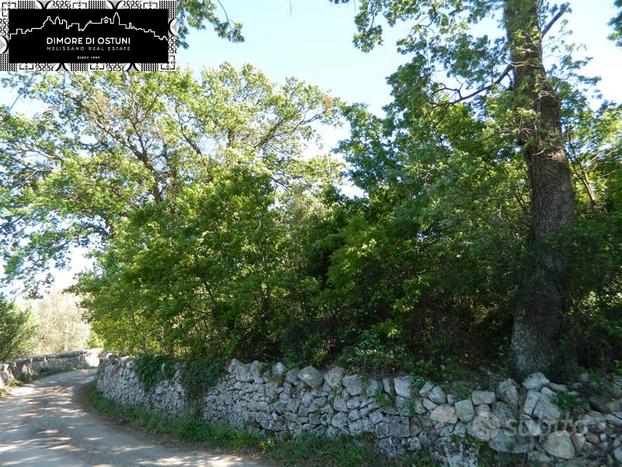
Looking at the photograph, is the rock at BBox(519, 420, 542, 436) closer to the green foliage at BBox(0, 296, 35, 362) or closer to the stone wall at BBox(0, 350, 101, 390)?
the stone wall at BBox(0, 350, 101, 390)

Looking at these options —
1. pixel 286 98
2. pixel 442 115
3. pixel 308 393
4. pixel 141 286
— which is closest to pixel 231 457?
pixel 308 393

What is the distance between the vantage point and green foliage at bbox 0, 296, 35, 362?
21.7 metres

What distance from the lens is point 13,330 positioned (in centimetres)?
2262

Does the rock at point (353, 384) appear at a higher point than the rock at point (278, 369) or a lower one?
lower

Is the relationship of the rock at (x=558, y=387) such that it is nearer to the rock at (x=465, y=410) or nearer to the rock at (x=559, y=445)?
the rock at (x=559, y=445)

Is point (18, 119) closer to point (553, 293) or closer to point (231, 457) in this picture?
point (231, 457)

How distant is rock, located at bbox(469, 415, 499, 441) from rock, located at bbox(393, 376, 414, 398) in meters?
1.01

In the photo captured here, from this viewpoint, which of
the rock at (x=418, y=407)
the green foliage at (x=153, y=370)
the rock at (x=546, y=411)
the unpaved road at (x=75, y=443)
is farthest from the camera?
the green foliage at (x=153, y=370)

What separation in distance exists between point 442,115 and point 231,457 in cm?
764

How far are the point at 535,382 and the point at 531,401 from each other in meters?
0.35

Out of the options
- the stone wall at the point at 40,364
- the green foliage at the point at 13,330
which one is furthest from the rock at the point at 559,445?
the green foliage at the point at 13,330

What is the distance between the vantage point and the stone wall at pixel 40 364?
64.3 feet

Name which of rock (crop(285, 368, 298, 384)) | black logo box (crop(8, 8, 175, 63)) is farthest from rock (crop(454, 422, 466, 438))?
black logo box (crop(8, 8, 175, 63))

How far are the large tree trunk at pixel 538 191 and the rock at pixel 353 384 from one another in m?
2.50
